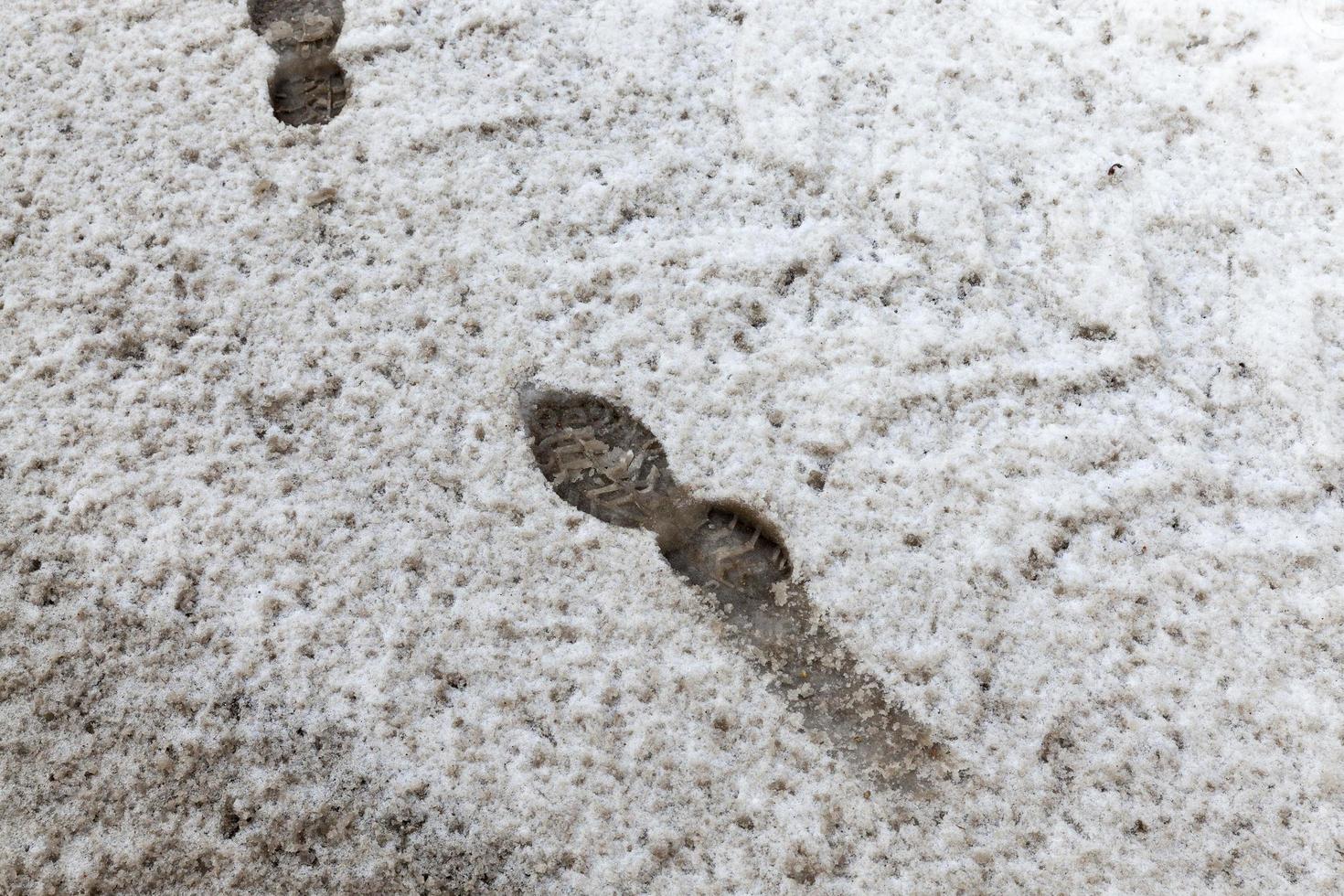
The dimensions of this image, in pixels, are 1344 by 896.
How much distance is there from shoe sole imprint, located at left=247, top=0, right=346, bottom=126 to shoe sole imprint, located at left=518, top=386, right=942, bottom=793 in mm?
893

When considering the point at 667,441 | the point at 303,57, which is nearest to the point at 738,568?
the point at 667,441

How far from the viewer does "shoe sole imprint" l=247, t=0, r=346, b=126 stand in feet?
7.23

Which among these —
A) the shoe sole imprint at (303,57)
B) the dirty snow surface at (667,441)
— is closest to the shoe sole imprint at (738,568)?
the dirty snow surface at (667,441)

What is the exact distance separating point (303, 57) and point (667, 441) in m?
1.29

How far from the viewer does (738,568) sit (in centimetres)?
177

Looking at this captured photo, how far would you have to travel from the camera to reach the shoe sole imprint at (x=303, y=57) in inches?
86.7

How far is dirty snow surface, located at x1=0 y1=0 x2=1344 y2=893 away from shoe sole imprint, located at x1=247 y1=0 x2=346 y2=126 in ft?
0.04

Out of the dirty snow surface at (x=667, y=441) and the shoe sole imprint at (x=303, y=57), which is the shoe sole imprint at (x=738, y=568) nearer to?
the dirty snow surface at (x=667, y=441)

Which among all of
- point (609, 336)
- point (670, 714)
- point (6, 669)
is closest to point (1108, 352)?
point (609, 336)

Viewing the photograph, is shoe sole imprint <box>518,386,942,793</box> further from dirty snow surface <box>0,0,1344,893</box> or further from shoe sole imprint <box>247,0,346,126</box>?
shoe sole imprint <box>247,0,346,126</box>

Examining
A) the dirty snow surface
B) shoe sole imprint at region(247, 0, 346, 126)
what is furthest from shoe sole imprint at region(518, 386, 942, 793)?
shoe sole imprint at region(247, 0, 346, 126)

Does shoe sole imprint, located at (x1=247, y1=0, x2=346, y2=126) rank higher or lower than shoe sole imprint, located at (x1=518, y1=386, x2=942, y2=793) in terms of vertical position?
higher

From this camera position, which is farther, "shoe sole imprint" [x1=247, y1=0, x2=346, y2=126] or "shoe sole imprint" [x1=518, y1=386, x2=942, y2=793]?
"shoe sole imprint" [x1=247, y1=0, x2=346, y2=126]

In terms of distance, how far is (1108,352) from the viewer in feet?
6.24
